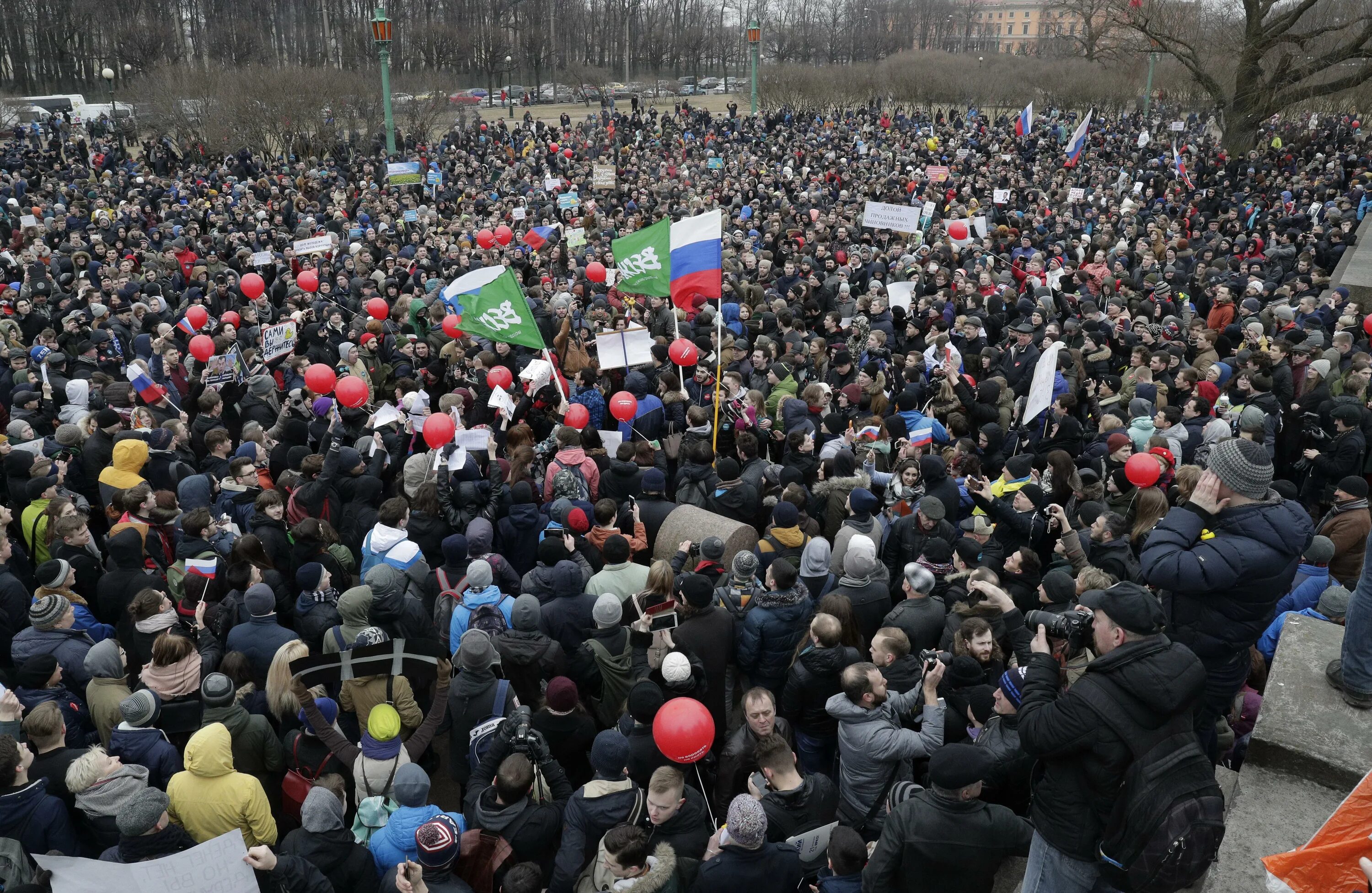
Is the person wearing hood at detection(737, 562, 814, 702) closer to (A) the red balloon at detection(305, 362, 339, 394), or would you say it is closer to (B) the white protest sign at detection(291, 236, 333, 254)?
(A) the red balloon at detection(305, 362, 339, 394)

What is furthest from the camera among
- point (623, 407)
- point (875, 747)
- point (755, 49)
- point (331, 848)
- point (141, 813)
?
point (755, 49)

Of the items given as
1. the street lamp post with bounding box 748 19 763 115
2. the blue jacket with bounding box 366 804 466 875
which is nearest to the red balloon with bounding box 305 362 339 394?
the blue jacket with bounding box 366 804 466 875

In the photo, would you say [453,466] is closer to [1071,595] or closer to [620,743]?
[620,743]

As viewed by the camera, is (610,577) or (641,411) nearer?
(610,577)

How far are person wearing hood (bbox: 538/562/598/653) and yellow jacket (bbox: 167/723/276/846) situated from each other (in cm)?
187

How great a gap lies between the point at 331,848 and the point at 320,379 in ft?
18.6

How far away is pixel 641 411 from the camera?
8477 millimetres

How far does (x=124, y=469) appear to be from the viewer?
23.4 ft

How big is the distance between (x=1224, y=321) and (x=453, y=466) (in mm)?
10418

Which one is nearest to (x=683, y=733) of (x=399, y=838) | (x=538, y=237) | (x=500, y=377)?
(x=399, y=838)

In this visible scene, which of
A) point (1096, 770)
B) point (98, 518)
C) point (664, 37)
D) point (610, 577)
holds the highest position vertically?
point (664, 37)

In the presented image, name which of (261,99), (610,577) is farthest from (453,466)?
(261,99)

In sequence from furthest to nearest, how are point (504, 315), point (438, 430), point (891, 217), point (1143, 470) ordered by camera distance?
point (891, 217) < point (504, 315) < point (438, 430) < point (1143, 470)

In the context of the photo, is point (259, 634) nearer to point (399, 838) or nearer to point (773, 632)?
point (399, 838)
